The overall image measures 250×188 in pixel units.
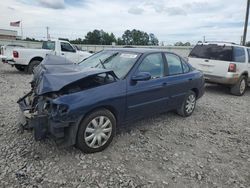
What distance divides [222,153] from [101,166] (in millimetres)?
2056

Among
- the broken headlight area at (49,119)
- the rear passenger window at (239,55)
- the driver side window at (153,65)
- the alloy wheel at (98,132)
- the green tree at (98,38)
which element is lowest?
the alloy wheel at (98,132)

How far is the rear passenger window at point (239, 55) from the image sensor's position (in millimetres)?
8345

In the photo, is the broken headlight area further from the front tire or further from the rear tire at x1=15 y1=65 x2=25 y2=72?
the rear tire at x1=15 y1=65 x2=25 y2=72

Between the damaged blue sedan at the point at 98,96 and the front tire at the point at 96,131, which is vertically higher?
the damaged blue sedan at the point at 98,96

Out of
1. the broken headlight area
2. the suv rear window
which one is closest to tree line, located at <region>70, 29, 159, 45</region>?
the suv rear window

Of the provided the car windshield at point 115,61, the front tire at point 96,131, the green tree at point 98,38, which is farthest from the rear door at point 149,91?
the green tree at point 98,38

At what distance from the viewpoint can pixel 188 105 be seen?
5.66 metres

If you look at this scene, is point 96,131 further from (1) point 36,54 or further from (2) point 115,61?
(1) point 36,54

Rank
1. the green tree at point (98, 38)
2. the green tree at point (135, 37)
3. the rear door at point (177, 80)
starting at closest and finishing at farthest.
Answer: the rear door at point (177, 80) < the green tree at point (135, 37) < the green tree at point (98, 38)

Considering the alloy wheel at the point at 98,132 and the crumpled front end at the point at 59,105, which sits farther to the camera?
the alloy wheel at the point at 98,132

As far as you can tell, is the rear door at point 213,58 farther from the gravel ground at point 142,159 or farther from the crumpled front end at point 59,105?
the crumpled front end at point 59,105

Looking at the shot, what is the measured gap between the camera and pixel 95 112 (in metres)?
3.58

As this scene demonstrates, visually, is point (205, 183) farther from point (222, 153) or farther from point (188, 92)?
point (188, 92)

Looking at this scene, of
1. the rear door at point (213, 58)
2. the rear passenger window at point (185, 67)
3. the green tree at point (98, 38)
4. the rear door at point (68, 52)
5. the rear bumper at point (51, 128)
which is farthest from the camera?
the green tree at point (98, 38)
